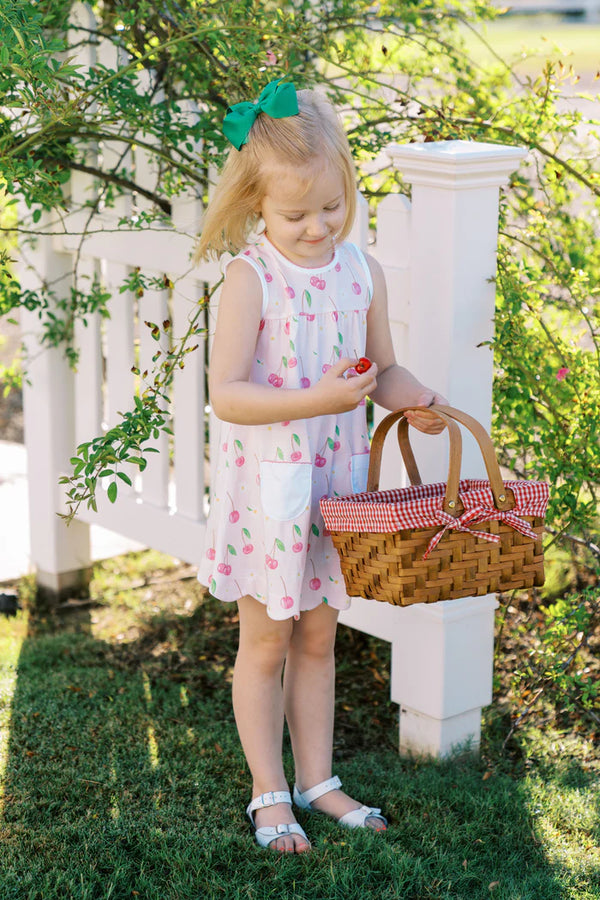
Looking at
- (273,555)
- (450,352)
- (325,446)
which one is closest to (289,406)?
(325,446)

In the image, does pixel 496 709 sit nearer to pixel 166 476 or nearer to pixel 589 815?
pixel 589 815

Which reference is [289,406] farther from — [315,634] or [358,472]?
[315,634]

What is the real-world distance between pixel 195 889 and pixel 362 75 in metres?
1.85

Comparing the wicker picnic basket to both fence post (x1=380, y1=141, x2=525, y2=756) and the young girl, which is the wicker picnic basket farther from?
fence post (x1=380, y1=141, x2=525, y2=756)

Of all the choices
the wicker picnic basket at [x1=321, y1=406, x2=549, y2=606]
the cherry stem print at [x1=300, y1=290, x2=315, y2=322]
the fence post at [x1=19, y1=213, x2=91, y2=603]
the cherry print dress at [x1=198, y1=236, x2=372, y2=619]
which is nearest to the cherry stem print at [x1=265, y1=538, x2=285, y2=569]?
the cherry print dress at [x1=198, y1=236, x2=372, y2=619]

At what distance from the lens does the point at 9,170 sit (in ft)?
7.94

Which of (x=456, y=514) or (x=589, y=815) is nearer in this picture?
(x=456, y=514)

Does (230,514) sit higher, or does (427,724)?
(230,514)

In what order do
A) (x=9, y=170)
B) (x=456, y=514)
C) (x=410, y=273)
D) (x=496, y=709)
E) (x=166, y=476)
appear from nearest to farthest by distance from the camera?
(x=456, y=514) → (x=9, y=170) → (x=410, y=273) → (x=496, y=709) → (x=166, y=476)

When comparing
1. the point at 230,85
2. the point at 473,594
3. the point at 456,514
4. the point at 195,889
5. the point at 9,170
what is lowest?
the point at 195,889

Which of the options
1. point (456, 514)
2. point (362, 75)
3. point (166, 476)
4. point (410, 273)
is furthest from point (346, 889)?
point (362, 75)

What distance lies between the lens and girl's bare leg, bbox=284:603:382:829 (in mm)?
2424

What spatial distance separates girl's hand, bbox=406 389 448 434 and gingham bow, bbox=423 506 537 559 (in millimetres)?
215

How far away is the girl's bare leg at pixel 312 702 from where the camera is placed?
242 centimetres
